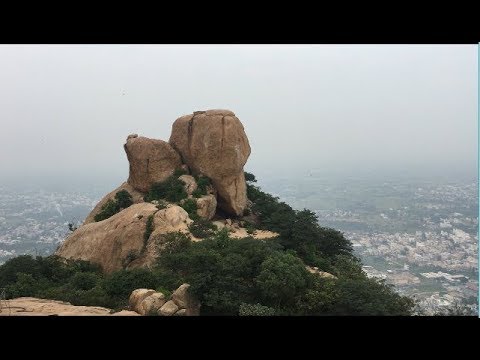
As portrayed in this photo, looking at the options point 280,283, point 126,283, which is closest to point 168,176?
point 126,283

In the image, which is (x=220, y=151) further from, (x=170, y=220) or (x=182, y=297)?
(x=182, y=297)

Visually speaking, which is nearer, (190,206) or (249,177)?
(190,206)

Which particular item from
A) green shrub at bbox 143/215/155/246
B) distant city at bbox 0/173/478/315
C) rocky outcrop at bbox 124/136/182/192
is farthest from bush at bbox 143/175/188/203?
distant city at bbox 0/173/478/315

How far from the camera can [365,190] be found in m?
50.1

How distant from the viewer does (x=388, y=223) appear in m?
36.0

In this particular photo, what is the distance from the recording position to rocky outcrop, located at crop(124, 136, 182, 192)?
18859mm

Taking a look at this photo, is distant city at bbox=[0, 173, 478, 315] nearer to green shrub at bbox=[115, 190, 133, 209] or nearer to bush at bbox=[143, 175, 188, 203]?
bush at bbox=[143, 175, 188, 203]

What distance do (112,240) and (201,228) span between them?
3466 millimetres

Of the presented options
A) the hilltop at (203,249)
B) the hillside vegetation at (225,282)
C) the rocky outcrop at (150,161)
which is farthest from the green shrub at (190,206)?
the rocky outcrop at (150,161)

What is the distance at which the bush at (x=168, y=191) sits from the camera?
56.8ft

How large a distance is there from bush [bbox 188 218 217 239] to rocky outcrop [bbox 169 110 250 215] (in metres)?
3.20

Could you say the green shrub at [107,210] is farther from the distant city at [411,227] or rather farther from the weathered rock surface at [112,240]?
the distant city at [411,227]

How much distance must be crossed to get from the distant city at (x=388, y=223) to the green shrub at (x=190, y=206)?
317 inches

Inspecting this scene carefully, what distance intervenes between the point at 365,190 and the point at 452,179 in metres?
10.5
